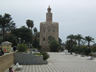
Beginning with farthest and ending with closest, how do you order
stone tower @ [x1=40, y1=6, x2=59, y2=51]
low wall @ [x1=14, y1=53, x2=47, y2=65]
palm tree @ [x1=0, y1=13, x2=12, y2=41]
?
1. stone tower @ [x1=40, y1=6, x2=59, y2=51]
2. palm tree @ [x1=0, y1=13, x2=12, y2=41]
3. low wall @ [x1=14, y1=53, x2=47, y2=65]

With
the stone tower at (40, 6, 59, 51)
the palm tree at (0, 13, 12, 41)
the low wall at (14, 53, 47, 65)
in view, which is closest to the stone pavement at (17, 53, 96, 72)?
the low wall at (14, 53, 47, 65)

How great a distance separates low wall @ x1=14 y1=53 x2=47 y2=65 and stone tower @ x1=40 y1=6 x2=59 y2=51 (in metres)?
61.1

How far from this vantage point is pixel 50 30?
287ft

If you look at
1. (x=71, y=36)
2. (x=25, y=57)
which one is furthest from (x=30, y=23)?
(x=25, y=57)

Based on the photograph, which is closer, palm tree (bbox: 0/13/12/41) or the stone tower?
palm tree (bbox: 0/13/12/41)

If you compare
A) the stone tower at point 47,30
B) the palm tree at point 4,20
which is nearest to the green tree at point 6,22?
the palm tree at point 4,20

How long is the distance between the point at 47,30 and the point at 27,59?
205ft

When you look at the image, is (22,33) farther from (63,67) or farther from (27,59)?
(63,67)

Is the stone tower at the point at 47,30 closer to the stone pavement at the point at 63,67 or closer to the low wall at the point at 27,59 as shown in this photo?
the stone pavement at the point at 63,67

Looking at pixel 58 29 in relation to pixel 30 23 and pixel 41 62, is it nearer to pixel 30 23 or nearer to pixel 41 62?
pixel 30 23

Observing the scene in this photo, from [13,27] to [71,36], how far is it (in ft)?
97.0

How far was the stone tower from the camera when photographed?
8669cm

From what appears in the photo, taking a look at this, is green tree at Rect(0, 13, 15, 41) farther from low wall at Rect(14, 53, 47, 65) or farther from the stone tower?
low wall at Rect(14, 53, 47, 65)

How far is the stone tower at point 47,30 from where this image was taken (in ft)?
284
